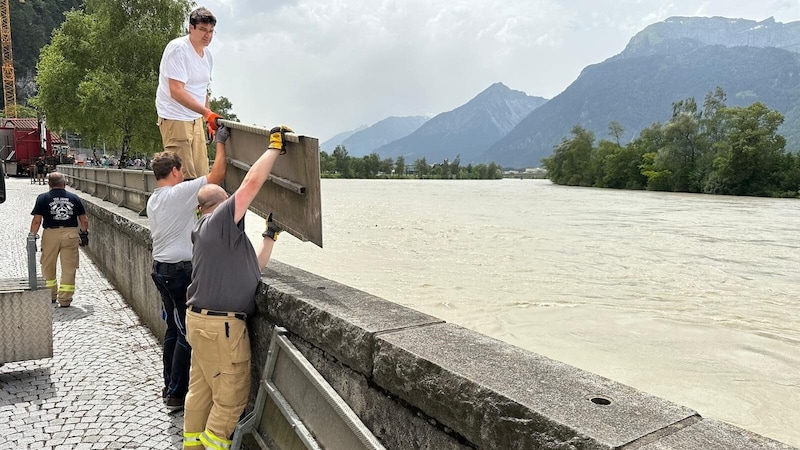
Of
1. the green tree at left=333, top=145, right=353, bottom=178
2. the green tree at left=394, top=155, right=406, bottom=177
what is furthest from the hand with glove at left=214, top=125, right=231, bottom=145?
the green tree at left=394, top=155, right=406, bottom=177

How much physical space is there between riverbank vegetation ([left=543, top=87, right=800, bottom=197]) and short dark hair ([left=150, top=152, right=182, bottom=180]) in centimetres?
6260

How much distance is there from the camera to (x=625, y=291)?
14891 millimetres

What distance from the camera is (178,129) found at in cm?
477

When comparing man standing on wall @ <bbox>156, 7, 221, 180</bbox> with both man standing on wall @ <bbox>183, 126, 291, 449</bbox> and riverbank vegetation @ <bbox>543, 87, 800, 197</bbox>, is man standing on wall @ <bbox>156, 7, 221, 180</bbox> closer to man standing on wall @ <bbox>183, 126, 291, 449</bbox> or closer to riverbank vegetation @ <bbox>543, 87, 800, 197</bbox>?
man standing on wall @ <bbox>183, 126, 291, 449</bbox>

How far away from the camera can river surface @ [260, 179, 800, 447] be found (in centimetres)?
891

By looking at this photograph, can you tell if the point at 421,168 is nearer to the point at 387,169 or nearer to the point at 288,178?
the point at 387,169

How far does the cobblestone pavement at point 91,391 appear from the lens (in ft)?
12.9

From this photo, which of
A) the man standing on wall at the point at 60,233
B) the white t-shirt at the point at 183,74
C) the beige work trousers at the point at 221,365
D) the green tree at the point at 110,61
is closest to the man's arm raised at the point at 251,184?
the beige work trousers at the point at 221,365

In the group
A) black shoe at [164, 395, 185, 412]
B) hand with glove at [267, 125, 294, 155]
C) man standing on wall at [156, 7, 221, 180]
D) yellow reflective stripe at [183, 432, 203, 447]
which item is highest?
man standing on wall at [156, 7, 221, 180]

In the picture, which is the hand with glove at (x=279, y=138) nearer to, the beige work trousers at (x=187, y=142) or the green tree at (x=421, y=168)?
the beige work trousers at (x=187, y=142)

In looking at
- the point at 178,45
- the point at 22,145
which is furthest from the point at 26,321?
the point at 22,145

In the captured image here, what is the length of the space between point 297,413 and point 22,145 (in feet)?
145

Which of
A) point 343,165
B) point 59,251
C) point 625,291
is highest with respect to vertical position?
point 343,165

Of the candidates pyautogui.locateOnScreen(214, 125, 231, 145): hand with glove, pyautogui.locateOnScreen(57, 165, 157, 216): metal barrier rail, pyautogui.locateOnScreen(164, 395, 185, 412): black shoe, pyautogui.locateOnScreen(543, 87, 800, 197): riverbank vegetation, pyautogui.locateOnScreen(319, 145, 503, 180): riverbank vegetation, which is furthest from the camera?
pyautogui.locateOnScreen(319, 145, 503, 180): riverbank vegetation
